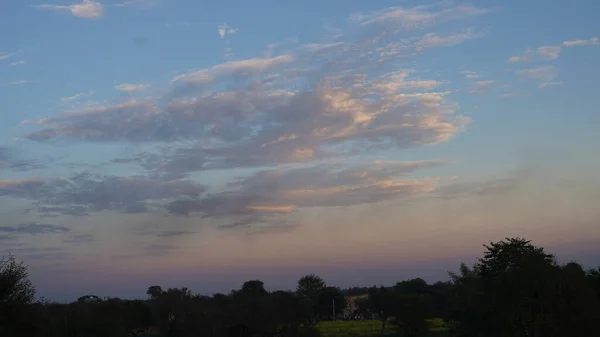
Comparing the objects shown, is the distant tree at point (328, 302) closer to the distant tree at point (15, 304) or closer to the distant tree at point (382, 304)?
the distant tree at point (382, 304)

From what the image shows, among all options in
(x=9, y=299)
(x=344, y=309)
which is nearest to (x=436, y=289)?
(x=344, y=309)

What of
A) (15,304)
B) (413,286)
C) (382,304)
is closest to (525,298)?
(15,304)

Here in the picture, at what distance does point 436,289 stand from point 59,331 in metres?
115

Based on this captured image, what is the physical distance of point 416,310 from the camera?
95250mm

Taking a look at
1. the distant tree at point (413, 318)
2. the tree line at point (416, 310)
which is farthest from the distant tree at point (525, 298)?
the distant tree at point (413, 318)

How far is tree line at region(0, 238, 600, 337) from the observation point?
46.0m

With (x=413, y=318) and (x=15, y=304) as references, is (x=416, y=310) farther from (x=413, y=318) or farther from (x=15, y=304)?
(x=15, y=304)

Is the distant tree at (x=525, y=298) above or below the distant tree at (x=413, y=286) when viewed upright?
below

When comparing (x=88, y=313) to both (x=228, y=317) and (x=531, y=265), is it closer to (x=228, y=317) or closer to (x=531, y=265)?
(x=228, y=317)

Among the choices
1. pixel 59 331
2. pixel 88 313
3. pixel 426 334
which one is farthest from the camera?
pixel 426 334

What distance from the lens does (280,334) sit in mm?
79125

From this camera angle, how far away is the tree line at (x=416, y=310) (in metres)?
46.0

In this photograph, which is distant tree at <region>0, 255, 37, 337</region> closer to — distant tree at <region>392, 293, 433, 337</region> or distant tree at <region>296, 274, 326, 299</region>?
distant tree at <region>392, 293, 433, 337</region>

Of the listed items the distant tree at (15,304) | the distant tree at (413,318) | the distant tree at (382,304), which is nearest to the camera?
the distant tree at (15,304)
